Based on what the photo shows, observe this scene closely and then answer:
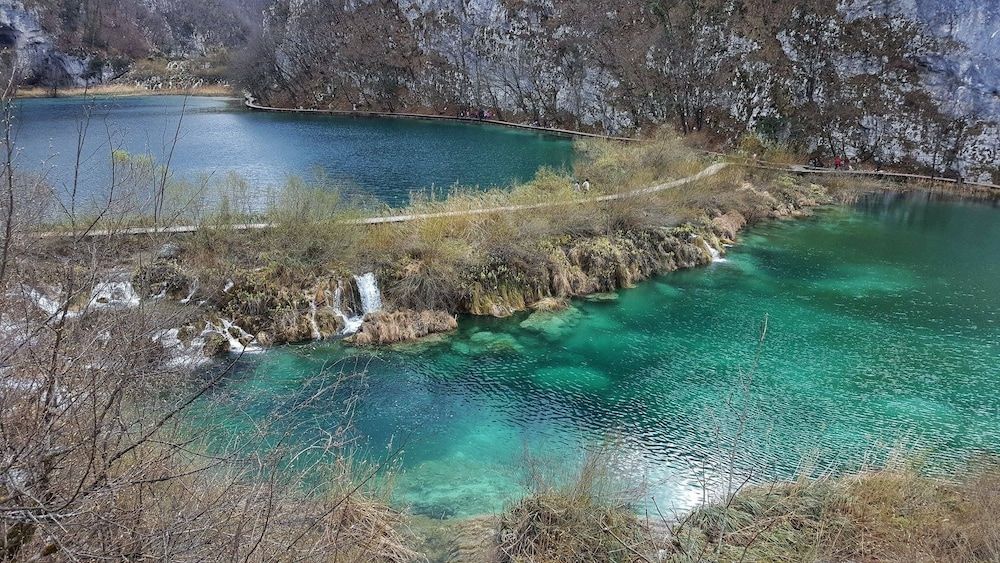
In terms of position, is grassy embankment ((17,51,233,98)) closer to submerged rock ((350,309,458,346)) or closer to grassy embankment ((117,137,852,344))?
grassy embankment ((117,137,852,344))

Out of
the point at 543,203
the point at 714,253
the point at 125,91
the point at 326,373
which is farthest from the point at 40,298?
the point at 125,91

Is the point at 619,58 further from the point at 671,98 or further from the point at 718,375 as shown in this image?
the point at 718,375

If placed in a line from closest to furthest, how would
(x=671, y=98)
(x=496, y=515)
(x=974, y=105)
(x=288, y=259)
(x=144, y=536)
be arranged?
1. (x=144, y=536)
2. (x=496, y=515)
3. (x=288, y=259)
4. (x=974, y=105)
5. (x=671, y=98)

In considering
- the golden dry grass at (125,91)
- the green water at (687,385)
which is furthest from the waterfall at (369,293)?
the golden dry grass at (125,91)

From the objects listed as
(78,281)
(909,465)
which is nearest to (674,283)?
(909,465)

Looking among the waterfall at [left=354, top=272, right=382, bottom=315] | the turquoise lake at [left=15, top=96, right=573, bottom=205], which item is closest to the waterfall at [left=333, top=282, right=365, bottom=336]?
→ the waterfall at [left=354, top=272, right=382, bottom=315]
